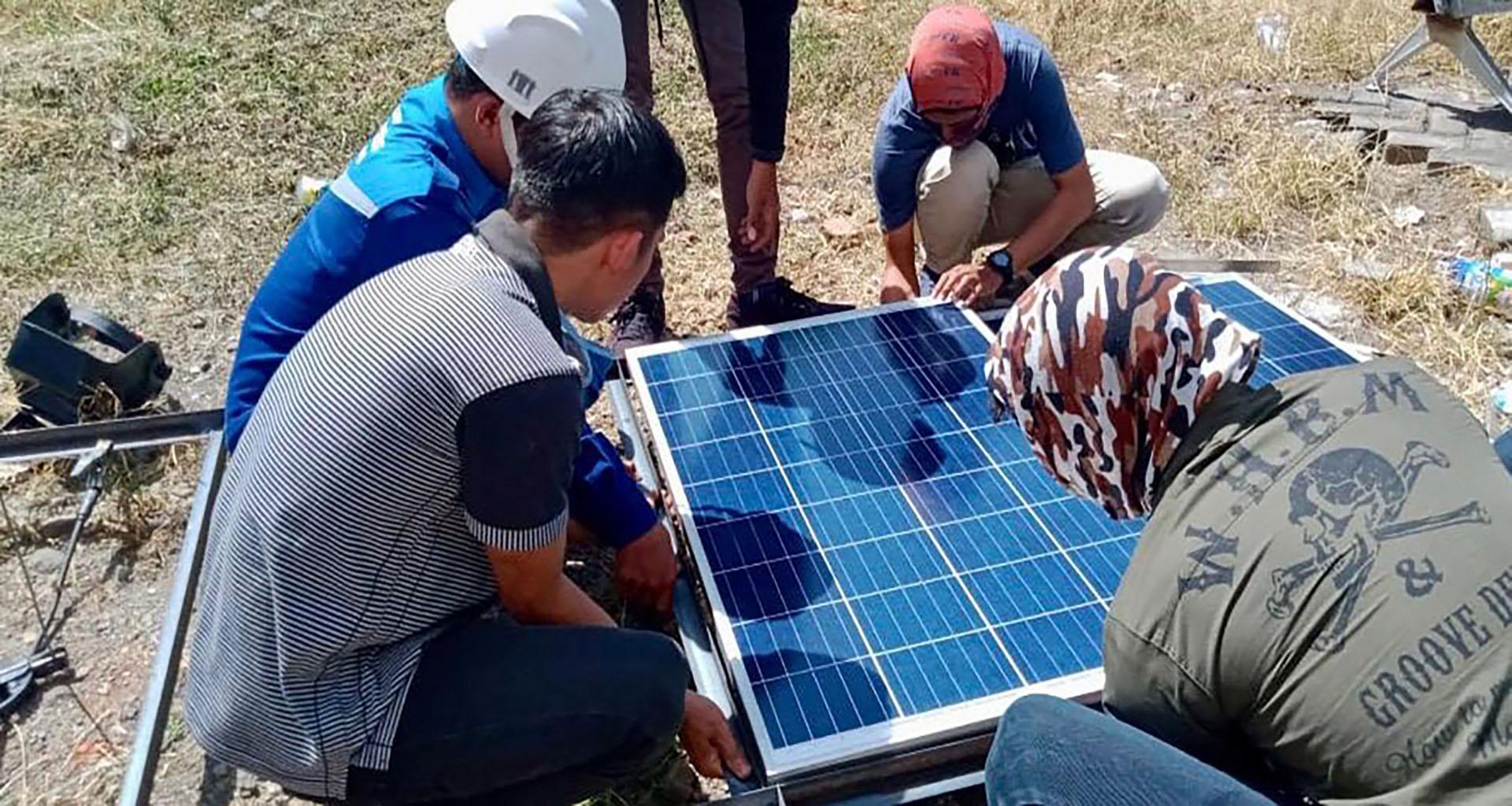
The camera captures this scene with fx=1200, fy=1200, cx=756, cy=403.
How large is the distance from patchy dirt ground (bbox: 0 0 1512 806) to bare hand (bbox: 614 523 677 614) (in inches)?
20.4

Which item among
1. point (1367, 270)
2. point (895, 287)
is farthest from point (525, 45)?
point (1367, 270)

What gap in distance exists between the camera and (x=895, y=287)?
468cm

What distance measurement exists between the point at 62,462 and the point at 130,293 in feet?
4.43

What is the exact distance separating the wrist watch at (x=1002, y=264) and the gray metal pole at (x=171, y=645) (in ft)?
9.26

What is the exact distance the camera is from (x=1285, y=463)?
79.1 inches

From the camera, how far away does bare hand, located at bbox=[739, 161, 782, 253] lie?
15.4 feet

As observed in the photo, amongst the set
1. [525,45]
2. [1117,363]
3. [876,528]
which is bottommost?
[876,528]

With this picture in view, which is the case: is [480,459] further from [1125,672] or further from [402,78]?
[402,78]

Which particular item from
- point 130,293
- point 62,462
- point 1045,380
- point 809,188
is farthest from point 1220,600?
point 130,293

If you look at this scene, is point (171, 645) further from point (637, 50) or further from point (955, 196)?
point (955, 196)

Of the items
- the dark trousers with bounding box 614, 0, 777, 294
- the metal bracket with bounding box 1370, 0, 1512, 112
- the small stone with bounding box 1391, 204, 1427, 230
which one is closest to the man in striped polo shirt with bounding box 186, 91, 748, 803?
the dark trousers with bounding box 614, 0, 777, 294

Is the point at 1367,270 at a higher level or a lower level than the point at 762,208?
lower

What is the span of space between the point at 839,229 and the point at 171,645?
143 inches

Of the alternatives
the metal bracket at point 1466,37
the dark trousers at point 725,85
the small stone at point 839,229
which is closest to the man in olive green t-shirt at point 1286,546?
the dark trousers at point 725,85
